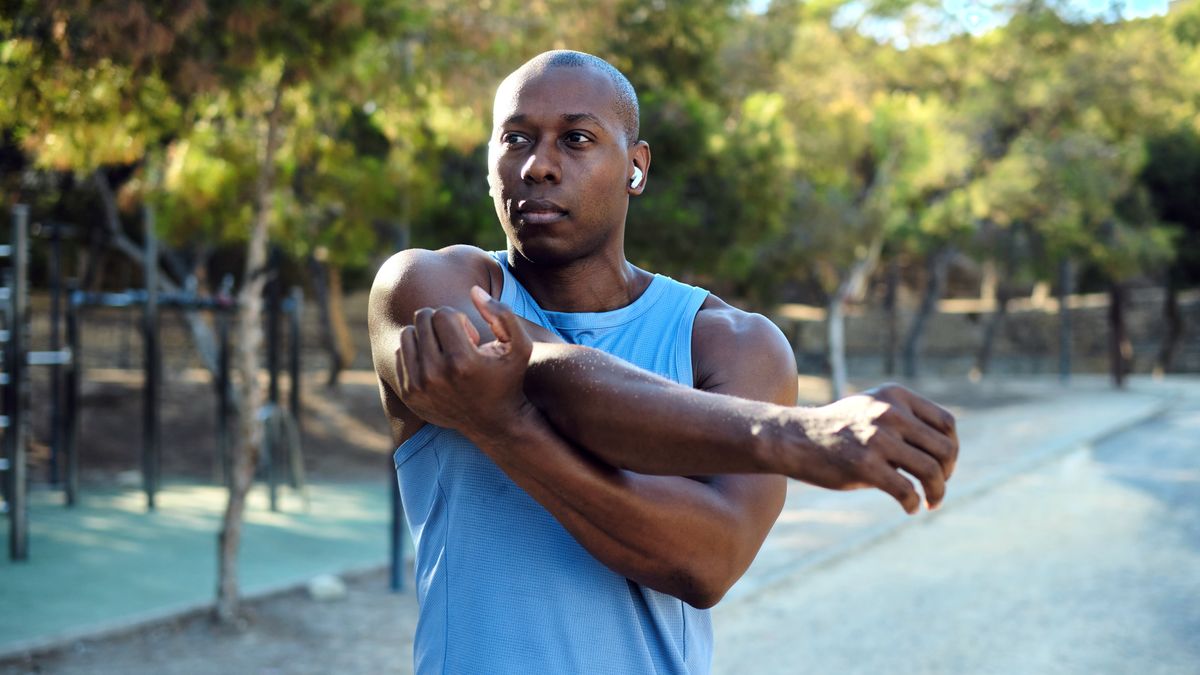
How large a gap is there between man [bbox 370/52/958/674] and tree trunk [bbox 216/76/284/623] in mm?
4990

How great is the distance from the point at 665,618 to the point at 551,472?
1.21 ft

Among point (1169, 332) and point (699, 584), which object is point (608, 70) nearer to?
point (699, 584)

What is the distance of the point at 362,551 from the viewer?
8711mm

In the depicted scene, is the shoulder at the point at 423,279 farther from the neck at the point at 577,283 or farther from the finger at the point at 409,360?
the finger at the point at 409,360

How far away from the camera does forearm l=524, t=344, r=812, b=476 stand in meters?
1.15

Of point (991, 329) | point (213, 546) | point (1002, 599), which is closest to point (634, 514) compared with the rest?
point (1002, 599)

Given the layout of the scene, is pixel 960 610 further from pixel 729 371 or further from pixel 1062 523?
pixel 729 371

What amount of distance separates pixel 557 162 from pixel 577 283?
18cm

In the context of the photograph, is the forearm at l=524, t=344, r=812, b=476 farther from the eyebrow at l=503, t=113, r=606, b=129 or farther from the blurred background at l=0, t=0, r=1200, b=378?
the blurred background at l=0, t=0, r=1200, b=378

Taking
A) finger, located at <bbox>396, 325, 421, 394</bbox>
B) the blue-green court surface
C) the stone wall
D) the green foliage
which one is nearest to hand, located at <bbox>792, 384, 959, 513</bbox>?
finger, located at <bbox>396, 325, 421, 394</bbox>

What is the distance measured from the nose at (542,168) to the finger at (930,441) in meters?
0.68

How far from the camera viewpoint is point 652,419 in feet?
4.09

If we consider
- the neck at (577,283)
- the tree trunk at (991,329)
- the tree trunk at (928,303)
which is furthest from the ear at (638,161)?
the tree trunk at (991,329)

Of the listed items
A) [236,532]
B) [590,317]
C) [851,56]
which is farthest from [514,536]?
[851,56]
